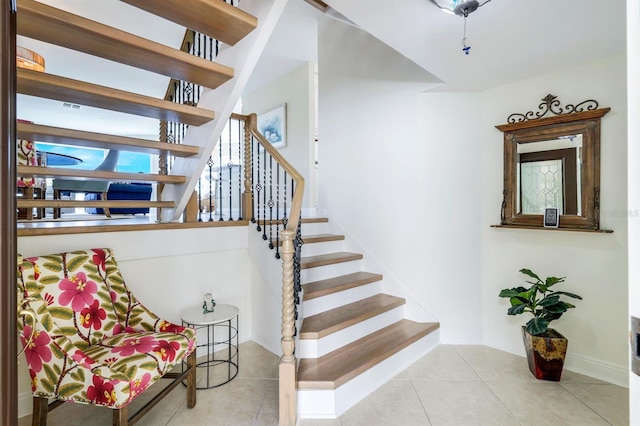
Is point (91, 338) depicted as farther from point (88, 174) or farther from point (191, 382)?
point (88, 174)

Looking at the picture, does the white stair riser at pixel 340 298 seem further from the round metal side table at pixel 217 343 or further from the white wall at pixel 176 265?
the round metal side table at pixel 217 343

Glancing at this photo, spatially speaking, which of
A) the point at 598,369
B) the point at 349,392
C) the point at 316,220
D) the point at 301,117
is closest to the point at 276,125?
the point at 301,117

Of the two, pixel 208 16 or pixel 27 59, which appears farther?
pixel 27 59

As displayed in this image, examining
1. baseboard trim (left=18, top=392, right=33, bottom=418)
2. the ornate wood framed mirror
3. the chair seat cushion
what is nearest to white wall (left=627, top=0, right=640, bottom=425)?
the chair seat cushion

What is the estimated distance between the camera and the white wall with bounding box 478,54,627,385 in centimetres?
211

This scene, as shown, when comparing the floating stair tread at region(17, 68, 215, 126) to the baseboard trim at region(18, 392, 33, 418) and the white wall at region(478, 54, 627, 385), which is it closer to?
the baseboard trim at region(18, 392, 33, 418)

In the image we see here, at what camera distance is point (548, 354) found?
214 cm

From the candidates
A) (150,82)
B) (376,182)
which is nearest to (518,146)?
(376,182)

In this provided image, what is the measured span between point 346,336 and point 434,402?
0.71 meters

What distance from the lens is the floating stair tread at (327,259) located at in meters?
2.76

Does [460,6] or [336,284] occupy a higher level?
[460,6]

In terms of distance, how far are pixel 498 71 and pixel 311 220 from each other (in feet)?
7.39

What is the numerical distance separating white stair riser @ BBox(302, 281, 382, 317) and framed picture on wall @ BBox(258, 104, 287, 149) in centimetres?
283

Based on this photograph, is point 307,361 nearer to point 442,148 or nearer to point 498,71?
point 442,148
